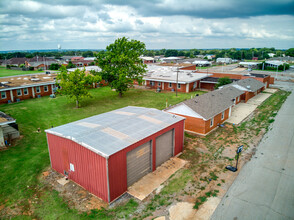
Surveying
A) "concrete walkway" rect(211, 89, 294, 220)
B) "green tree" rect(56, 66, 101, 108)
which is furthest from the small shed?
"green tree" rect(56, 66, 101, 108)

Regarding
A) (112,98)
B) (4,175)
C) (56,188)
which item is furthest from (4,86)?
(56,188)

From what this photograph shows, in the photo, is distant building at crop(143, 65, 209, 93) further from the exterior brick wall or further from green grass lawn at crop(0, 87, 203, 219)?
green grass lawn at crop(0, 87, 203, 219)

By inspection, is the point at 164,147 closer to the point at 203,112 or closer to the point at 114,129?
the point at 114,129

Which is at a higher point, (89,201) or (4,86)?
(4,86)

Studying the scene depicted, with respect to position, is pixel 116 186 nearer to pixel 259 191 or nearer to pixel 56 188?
pixel 56 188

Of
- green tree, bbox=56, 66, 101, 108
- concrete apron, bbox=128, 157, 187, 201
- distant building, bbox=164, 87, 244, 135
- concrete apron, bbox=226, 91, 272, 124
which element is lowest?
concrete apron, bbox=128, 157, 187, 201
